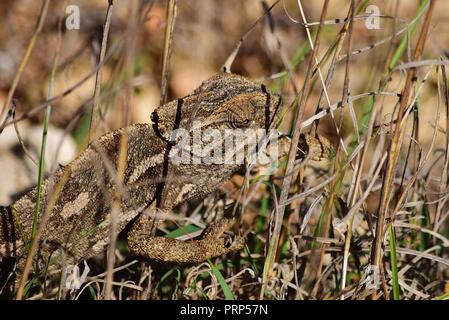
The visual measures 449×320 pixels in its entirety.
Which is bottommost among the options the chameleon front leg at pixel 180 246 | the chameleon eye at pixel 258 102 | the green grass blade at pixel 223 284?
the green grass blade at pixel 223 284

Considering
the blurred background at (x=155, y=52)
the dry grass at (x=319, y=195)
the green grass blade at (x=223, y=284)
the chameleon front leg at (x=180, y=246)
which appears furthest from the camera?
the blurred background at (x=155, y=52)

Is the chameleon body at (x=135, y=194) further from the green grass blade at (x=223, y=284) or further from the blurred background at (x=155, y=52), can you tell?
the blurred background at (x=155, y=52)

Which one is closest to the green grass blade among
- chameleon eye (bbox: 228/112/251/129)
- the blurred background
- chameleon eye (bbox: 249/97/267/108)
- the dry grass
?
the dry grass

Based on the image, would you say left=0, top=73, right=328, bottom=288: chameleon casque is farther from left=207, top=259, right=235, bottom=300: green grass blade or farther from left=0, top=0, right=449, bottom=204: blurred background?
left=0, top=0, right=449, bottom=204: blurred background

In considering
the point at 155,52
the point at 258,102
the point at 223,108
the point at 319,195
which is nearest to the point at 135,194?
the point at 223,108

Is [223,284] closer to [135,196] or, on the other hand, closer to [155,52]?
[135,196]

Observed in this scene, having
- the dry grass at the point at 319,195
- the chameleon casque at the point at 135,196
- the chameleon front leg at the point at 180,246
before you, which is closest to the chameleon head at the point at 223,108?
the chameleon casque at the point at 135,196
